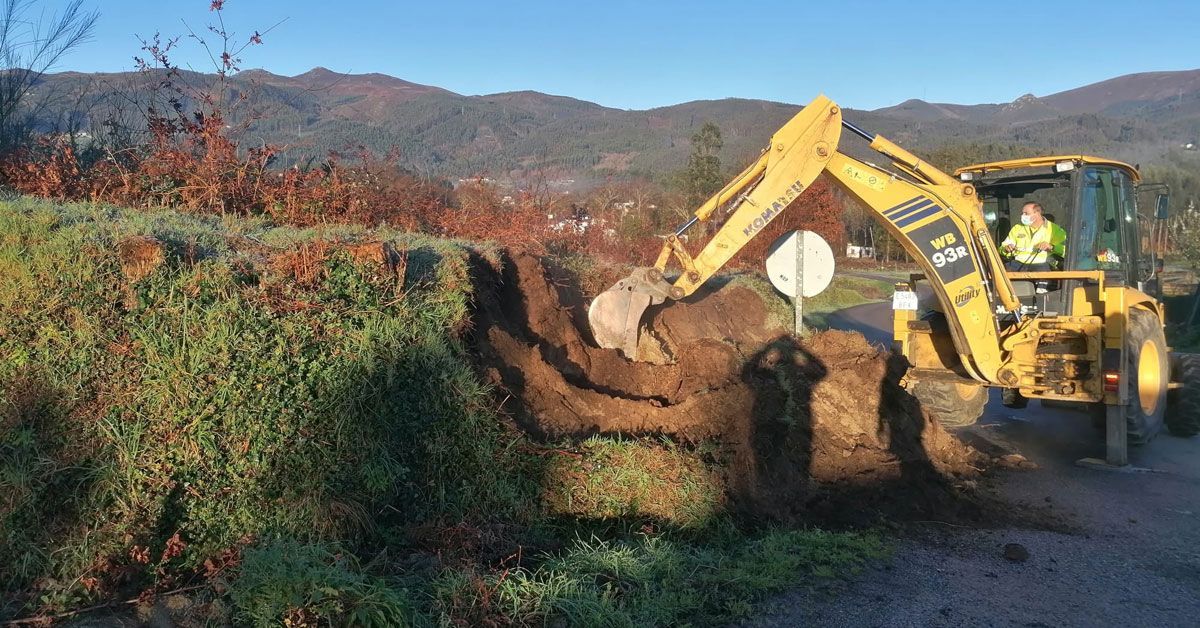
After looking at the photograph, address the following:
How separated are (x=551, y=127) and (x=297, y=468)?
247 ft

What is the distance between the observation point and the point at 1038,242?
31.5ft

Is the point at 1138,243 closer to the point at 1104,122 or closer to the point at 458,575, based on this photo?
the point at 458,575

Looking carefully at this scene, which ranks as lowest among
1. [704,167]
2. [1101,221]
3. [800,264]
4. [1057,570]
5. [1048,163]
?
[1057,570]

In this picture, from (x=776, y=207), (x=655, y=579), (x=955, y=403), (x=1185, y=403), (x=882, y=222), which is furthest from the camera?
(x=1185, y=403)

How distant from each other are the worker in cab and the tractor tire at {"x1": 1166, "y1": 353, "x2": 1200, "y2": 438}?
259 centimetres

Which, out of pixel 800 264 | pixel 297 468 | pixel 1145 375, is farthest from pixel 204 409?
pixel 1145 375

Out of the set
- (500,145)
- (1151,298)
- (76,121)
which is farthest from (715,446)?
(500,145)

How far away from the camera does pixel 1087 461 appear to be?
9.16 m

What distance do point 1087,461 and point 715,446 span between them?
4.73 metres

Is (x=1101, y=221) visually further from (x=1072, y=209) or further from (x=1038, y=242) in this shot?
(x=1038, y=242)

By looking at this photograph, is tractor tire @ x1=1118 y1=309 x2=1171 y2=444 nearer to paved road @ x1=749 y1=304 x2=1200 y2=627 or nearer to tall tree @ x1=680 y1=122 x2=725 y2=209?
paved road @ x1=749 y1=304 x2=1200 y2=627

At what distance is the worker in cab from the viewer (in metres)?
9.61

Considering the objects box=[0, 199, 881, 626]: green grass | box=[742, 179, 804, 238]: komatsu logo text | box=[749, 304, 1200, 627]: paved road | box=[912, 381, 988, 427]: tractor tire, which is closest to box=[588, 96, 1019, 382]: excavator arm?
box=[742, 179, 804, 238]: komatsu logo text

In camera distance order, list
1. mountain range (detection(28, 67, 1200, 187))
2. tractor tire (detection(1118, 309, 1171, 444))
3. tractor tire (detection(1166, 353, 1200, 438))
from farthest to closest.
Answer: mountain range (detection(28, 67, 1200, 187)), tractor tire (detection(1166, 353, 1200, 438)), tractor tire (detection(1118, 309, 1171, 444))
